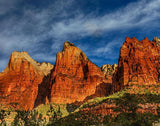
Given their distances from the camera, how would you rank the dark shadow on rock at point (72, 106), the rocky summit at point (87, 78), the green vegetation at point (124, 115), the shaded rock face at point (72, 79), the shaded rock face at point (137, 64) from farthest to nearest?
the shaded rock face at point (72, 79) → the dark shadow on rock at point (72, 106) → the rocky summit at point (87, 78) → the shaded rock face at point (137, 64) → the green vegetation at point (124, 115)

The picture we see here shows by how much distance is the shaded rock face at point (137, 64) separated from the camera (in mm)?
142500

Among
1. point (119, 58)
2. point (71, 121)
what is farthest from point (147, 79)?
point (71, 121)

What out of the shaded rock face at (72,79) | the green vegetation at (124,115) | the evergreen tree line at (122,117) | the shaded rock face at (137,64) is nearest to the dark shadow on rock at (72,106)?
the shaded rock face at (72,79)

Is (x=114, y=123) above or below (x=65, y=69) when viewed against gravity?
below

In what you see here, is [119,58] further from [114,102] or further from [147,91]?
[114,102]

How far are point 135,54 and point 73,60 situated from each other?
57068 mm

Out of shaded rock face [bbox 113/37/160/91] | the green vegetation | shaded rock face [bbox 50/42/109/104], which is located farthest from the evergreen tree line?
shaded rock face [bbox 50/42/109/104]

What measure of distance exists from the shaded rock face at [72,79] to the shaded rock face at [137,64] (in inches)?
1190

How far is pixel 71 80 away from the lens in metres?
185

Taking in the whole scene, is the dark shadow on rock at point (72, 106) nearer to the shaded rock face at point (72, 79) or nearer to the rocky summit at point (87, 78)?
the rocky summit at point (87, 78)

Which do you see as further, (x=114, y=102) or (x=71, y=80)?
(x=71, y=80)

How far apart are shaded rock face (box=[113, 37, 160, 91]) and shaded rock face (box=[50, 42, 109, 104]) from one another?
30.2m

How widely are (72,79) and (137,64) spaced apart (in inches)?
2110

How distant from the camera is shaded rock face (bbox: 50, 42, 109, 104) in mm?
178500
